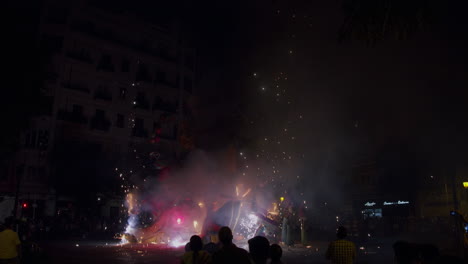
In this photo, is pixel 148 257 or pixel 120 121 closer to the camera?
pixel 148 257

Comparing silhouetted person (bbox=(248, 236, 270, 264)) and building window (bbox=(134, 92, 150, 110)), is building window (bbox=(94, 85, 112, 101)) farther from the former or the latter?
silhouetted person (bbox=(248, 236, 270, 264))

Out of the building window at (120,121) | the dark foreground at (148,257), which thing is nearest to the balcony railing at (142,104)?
the building window at (120,121)

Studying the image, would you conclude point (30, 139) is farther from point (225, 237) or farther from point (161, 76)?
point (225, 237)

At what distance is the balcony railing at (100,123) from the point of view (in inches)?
1529

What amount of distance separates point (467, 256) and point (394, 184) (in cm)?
3015

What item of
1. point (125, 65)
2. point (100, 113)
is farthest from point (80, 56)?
point (100, 113)

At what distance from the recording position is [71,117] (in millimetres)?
37469

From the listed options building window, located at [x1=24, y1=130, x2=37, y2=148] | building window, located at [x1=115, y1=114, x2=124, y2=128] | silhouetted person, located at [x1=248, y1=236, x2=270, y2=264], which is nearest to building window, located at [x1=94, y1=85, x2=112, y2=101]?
building window, located at [x1=115, y1=114, x2=124, y2=128]

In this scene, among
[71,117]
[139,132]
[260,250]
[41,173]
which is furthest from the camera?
[139,132]

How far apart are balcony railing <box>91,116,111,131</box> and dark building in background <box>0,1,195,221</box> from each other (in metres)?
0.11

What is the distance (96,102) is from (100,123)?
2.37 meters

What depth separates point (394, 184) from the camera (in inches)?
1559

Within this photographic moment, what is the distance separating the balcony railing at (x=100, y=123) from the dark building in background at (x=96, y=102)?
107 mm

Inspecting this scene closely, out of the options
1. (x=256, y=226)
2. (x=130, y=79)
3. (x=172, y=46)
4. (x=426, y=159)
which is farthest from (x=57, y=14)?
(x=426, y=159)
